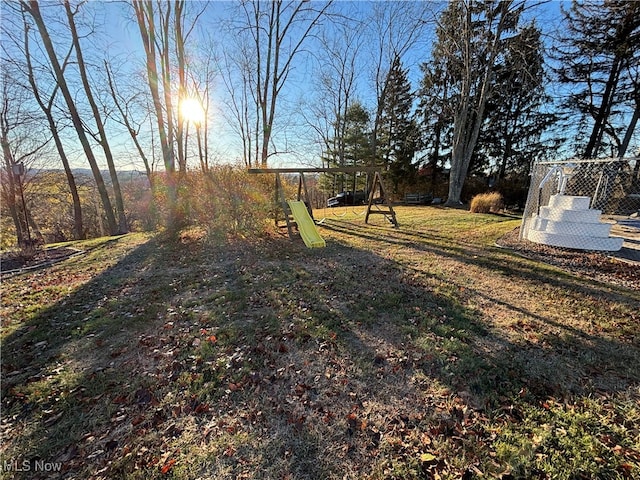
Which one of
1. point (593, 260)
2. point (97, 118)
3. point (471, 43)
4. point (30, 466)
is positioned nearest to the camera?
point (30, 466)

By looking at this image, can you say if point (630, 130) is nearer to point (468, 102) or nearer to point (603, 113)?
point (603, 113)

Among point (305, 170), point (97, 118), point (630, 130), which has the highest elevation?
point (630, 130)

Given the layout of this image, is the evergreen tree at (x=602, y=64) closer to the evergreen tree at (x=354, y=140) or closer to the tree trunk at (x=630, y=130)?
the tree trunk at (x=630, y=130)

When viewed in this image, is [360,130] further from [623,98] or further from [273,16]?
[623,98]

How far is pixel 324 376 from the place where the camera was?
89.7 inches

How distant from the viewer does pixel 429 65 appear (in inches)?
657

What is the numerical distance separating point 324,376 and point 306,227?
14.8 ft

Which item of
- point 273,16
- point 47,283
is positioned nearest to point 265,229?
point 47,283

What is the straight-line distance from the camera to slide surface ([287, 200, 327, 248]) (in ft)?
19.6

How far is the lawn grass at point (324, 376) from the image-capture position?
62.9 inches

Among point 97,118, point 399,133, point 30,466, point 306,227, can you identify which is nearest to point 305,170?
point 306,227

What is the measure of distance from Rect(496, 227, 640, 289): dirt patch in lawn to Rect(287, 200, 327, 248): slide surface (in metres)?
4.15

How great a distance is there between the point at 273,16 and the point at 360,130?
10.5 meters

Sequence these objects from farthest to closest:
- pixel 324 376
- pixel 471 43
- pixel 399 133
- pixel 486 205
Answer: pixel 399 133 < pixel 471 43 < pixel 486 205 < pixel 324 376
